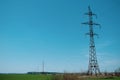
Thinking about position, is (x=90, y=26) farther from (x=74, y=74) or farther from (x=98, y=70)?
(x=74, y=74)

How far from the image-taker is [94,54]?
2007 inches

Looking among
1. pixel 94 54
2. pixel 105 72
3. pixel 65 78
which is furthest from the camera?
pixel 105 72

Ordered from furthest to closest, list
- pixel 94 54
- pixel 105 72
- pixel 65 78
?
pixel 105 72 → pixel 94 54 → pixel 65 78

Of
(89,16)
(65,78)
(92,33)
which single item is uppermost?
(89,16)

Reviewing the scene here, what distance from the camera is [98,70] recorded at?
52.7 metres

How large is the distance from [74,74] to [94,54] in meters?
27.4

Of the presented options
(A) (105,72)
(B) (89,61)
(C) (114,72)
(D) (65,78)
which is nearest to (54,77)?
(D) (65,78)

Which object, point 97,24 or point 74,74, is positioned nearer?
point 74,74

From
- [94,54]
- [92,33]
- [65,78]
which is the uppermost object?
[92,33]

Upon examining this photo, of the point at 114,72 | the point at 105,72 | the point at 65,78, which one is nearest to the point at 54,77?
the point at 65,78

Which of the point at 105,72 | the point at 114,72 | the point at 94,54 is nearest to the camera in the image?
the point at 94,54

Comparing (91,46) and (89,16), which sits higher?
(89,16)

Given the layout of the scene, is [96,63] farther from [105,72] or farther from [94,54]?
[105,72]

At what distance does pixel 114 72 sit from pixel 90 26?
19.3 metres
